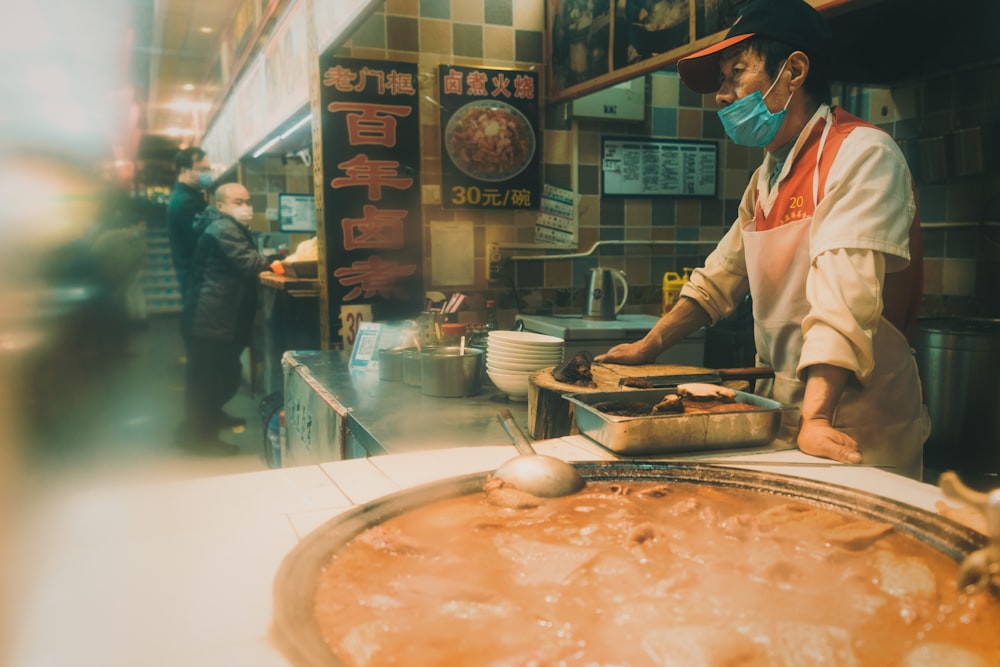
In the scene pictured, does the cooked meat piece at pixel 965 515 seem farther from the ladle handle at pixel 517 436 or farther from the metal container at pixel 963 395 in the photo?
the metal container at pixel 963 395

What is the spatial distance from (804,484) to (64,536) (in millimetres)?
1364

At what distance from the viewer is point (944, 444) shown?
4.24m

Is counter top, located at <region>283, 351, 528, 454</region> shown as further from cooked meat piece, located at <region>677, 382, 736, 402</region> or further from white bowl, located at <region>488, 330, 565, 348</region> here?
cooked meat piece, located at <region>677, 382, 736, 402</region>

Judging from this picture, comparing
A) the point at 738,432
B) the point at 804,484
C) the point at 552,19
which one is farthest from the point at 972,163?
the point at 804,484

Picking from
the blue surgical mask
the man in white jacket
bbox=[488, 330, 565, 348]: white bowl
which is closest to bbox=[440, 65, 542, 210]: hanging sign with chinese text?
bbox=[488, 330, 565, 348]: white bowl

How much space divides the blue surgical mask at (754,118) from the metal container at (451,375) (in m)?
1.34

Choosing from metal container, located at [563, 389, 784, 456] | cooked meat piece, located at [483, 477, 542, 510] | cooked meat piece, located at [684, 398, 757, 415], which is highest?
cooked meat piece, located at [684, 398, 757, 415]

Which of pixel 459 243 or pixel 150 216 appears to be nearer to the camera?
pixel 459 243

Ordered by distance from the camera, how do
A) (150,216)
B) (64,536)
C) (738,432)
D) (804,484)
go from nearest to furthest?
(64,536)
(804,484)
(738,432)
(150,216)

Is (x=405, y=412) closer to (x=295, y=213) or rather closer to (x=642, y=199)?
(x=642, y=199)

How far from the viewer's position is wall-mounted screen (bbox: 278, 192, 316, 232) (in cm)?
1092

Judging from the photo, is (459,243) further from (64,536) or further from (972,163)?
(64,536)

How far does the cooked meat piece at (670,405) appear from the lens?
1.83 m

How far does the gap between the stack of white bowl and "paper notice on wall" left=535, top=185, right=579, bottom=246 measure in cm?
288
